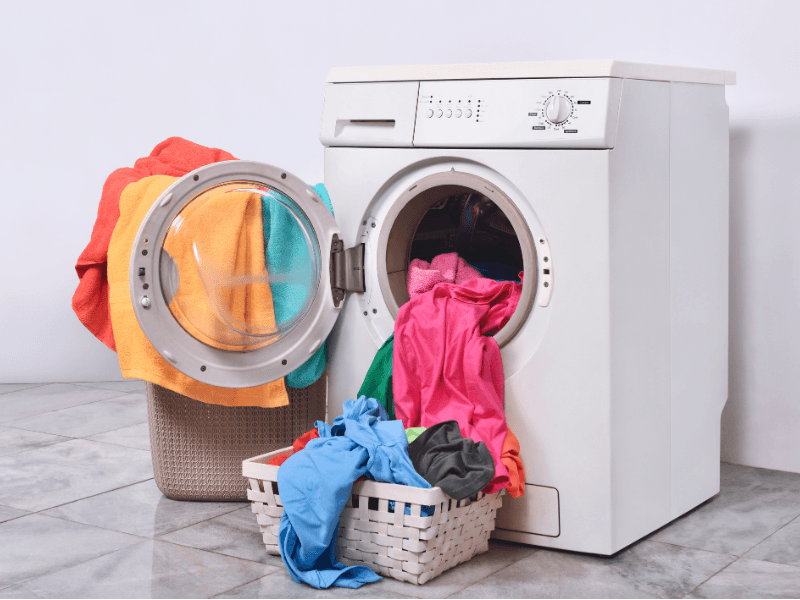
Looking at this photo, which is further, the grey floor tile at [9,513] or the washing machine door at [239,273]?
the grey floor tile at [9,513]

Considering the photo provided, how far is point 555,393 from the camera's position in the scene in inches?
69.9

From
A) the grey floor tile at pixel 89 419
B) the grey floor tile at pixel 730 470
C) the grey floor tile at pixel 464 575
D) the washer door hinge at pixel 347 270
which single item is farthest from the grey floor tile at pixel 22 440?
the grey floor tile at pixel 730 470

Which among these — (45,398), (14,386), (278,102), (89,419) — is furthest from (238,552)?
(14,386)

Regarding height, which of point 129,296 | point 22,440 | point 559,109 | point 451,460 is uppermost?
point 559,109

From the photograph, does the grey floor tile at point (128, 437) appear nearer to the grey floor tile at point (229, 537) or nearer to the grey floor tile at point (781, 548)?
the grey floor tile at point (229, 537)

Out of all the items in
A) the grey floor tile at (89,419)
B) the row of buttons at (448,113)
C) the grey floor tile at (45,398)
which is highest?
the row of buttons at (448,113)

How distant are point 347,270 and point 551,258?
0.47m

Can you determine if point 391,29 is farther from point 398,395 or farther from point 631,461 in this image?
point 631,461

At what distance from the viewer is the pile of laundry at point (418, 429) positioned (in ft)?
5.34

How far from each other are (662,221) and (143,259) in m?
1.02

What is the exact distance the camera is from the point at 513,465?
1.76 metres

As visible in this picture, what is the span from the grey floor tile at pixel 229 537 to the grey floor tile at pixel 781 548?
924 millimetres

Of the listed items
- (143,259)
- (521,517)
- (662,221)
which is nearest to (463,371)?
(521,517)

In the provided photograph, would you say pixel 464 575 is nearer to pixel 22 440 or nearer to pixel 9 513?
pixel 9 513
